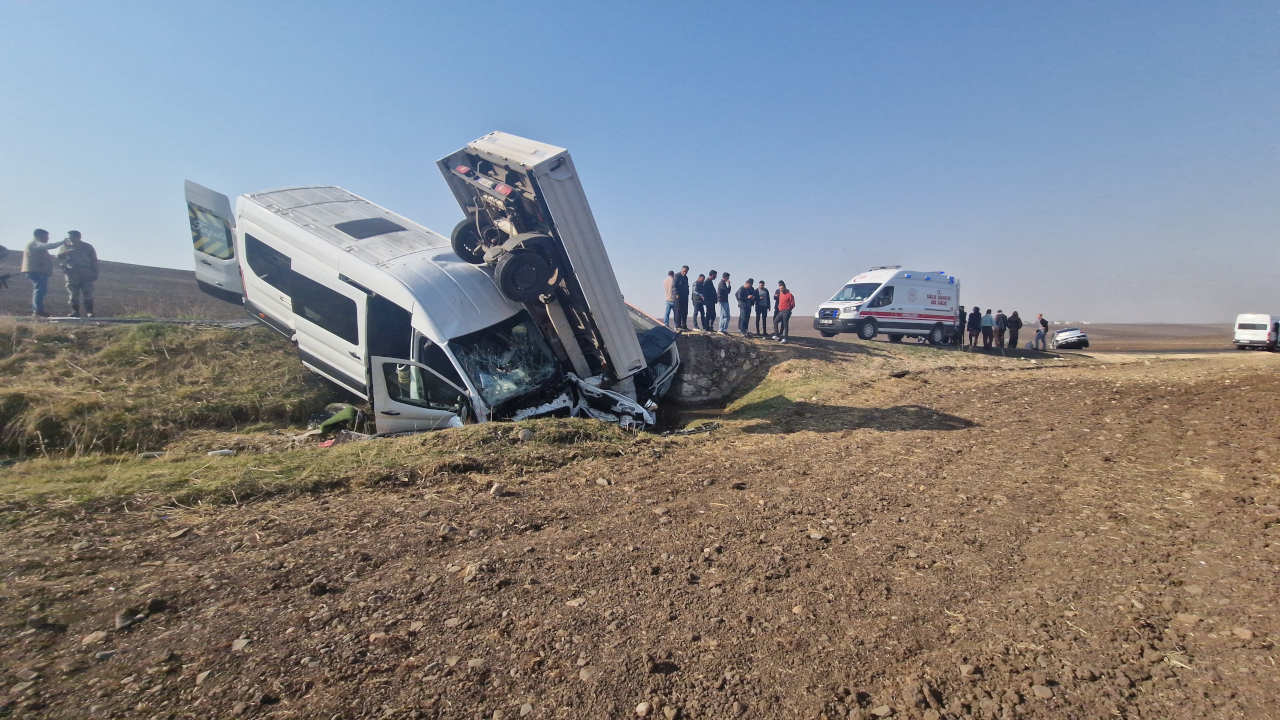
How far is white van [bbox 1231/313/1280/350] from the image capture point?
2177 cm

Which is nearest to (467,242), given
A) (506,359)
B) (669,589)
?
(506,359)

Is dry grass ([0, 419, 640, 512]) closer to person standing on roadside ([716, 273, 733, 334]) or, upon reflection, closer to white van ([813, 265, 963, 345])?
person standing on roadside ([716, 273, 733, 334])

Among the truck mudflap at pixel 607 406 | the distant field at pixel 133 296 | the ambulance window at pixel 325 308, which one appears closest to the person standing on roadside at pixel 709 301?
the truck mudflap at pixel 607 406

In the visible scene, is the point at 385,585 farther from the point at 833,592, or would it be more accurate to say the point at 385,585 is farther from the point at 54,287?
the point at 54,287

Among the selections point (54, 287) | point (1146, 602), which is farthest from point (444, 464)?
point (54, 287)

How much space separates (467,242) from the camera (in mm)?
8359

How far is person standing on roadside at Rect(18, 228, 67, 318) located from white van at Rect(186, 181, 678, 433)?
14.4 ft

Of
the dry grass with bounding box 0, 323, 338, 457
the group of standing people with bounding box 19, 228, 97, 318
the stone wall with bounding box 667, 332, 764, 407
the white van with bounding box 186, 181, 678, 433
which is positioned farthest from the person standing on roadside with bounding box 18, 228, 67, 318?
the stone wall with bounding box 667, 332, 764, 407

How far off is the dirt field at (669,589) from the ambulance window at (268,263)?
3.83m

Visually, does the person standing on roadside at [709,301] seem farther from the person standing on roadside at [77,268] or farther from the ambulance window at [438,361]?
the person standing on roadside at [77,268]

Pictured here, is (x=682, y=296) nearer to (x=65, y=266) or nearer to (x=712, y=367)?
(x=712, y=367)

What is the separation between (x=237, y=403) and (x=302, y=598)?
233 inches

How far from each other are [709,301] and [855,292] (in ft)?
21.3

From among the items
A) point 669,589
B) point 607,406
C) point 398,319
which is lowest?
point 669,589
